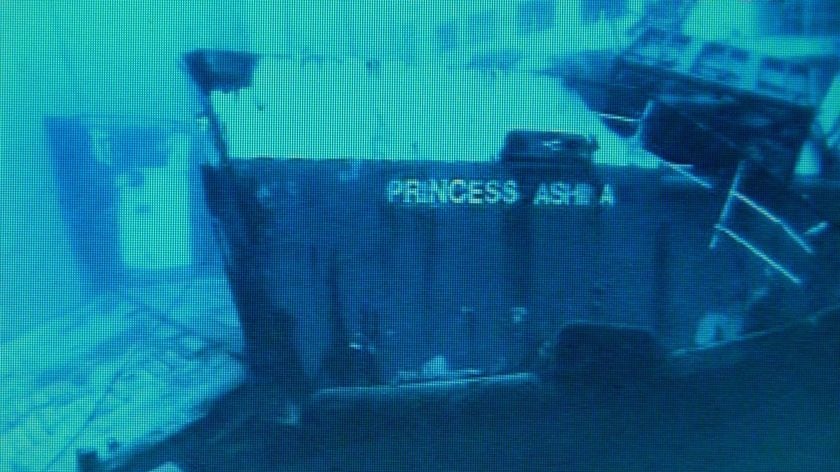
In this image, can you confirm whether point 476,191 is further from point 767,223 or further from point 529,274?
point 767,223

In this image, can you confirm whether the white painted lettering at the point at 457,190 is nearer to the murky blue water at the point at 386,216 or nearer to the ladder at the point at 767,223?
the murky blue water at the point at 386,216

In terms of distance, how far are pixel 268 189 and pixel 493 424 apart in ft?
1.97

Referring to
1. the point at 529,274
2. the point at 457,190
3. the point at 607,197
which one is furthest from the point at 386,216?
the point at 607,197

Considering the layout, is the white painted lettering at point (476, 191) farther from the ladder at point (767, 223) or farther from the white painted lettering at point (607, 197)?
the ladder at point (767, 223)

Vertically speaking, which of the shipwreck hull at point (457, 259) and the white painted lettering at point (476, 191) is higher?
the white painted lettering at point (476, 191)

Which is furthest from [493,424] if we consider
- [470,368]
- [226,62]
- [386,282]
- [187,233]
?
[226,62]

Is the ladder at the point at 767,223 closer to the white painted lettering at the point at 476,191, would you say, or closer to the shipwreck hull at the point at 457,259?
the shipwreck hull at the point at 457,259

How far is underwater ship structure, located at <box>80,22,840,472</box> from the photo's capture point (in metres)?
1.19

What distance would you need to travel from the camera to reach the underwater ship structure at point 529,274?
119cm

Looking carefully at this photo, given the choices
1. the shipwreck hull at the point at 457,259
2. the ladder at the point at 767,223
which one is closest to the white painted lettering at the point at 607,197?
A: the shipwreck hull at the point at 457,259

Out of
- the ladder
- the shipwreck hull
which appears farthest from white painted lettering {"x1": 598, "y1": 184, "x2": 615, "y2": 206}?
the ladder

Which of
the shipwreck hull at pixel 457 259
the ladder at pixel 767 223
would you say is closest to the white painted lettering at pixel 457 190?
the shipwreck hull at pixel 457 259

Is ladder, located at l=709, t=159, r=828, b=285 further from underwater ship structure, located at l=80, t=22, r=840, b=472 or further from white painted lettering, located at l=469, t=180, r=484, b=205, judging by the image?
white painted lettering, located at l=469, t=180, r=484, b=205

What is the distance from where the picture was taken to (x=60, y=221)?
1.21 meters
